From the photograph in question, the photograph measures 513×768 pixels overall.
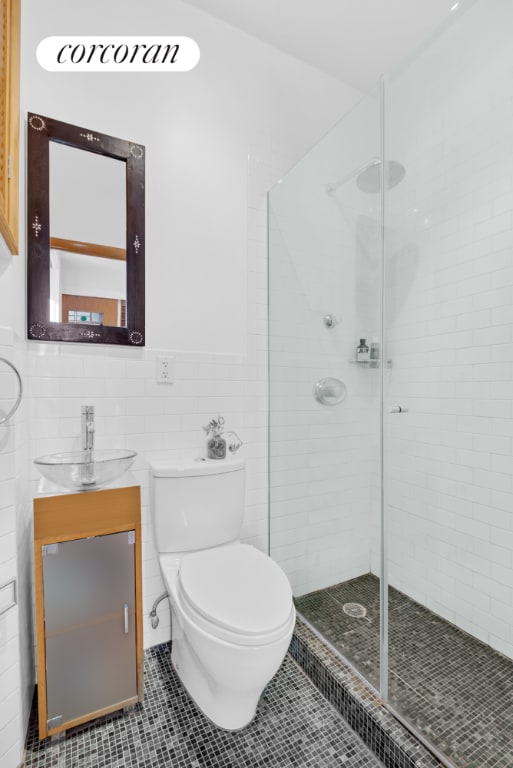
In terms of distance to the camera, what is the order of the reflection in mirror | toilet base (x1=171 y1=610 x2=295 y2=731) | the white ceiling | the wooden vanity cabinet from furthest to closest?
the white ceiling, the reflection in mirror, the wooden vanity cabinet, toilet base (x1=171 y1=610 x2=295 y2=731)

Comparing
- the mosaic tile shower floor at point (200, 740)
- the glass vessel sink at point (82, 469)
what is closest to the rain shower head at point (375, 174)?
the glass vessel sink at point (82, 469)

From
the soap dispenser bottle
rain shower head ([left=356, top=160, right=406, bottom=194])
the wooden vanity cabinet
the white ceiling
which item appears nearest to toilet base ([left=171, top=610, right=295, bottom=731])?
the wooden vanity cabinet

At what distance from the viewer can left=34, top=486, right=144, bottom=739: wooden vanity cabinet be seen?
1.23 metres

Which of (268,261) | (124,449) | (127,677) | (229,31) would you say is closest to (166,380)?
(124,449)

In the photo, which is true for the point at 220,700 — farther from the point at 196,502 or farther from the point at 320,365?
the point at 320,365

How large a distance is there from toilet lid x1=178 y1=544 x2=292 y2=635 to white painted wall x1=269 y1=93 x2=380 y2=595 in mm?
470

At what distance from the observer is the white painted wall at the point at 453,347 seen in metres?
1.47

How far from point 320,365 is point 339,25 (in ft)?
5.24

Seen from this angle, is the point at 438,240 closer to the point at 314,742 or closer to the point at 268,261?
the point at 268,261

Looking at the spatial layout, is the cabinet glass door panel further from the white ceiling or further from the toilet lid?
the white ceiling

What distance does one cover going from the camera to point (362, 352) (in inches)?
65.7

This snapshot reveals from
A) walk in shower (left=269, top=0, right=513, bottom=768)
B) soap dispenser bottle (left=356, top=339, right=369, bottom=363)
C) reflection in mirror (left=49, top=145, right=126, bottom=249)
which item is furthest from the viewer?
soap dispenser bottle (left=356, top=339, right=369, bottom=363)

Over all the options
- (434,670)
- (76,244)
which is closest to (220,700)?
(434,670)

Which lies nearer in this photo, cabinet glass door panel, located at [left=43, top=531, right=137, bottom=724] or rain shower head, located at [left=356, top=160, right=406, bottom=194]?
cabinet glass door panel, located at [left=43, top=531, right=137, bottom=724]
